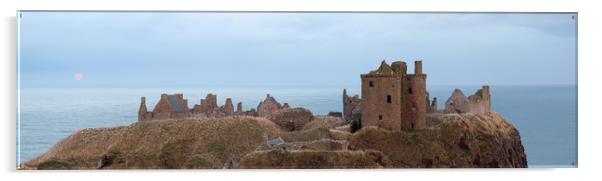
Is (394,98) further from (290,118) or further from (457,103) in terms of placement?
(290,118)

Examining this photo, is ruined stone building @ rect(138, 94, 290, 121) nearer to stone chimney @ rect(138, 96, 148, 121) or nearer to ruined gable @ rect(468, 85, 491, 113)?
stone chimney @ rect(138, 96, 148, 121)

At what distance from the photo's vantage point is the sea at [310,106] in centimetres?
1053

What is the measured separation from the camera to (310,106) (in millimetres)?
10609

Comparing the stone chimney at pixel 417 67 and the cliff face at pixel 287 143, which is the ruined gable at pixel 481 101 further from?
the stone chimney at pixel 417 67

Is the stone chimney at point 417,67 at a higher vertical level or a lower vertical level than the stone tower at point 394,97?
higher

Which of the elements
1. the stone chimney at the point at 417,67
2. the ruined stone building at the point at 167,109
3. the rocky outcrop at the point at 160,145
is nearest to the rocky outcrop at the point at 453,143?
the stone chimney at the point at 417,67

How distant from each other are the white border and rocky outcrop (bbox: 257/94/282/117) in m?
0.75

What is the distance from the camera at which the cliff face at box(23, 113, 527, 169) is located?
Result: 1055 cm

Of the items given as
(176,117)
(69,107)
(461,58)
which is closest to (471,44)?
(461,58)

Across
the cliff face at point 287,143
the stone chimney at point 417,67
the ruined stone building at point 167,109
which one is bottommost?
the cliff face at point 287,143

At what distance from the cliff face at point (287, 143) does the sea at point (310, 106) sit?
14 centimetres

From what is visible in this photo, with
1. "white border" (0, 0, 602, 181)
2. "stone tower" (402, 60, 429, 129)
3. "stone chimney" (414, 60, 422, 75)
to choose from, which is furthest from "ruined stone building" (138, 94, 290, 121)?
"stone chimney" (414, 60, 422, 75)
